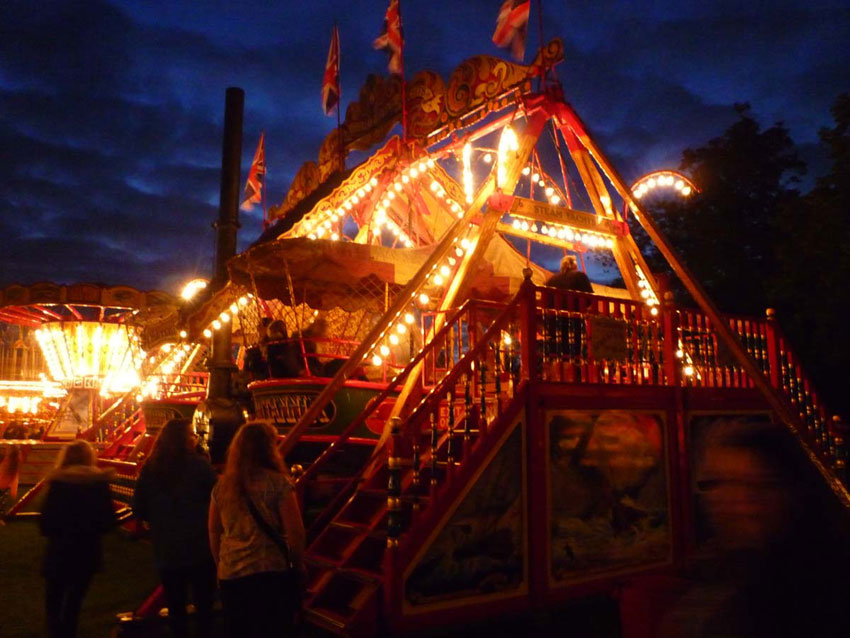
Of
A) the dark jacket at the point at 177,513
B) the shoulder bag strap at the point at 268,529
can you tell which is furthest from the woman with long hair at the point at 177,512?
the shoulder bag strap at the point at 268,529

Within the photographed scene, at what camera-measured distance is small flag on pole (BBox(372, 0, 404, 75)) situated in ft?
38.4

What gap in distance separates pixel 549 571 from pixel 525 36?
301 inches

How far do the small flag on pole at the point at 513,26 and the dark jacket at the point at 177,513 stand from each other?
813 cm

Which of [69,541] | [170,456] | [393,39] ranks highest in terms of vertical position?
[393,39]

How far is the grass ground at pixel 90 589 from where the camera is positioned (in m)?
6.44

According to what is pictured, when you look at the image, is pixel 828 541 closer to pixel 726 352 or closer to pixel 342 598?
pixel 342 598

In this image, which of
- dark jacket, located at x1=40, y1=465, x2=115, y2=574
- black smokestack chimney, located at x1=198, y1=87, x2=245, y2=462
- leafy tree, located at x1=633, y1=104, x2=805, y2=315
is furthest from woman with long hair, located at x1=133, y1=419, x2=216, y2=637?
leafy tree, located at x1=633, y1=104, x2=805, y2=315

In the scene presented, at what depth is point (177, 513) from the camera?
4672mm

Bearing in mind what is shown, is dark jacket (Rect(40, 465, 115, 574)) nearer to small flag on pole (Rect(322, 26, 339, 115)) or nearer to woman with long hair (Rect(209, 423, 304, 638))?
woman with long hair (Rect(209, 423, 304, 638))

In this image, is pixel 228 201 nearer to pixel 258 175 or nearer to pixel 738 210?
pixel 258 175

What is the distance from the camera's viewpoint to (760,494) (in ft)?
8.86

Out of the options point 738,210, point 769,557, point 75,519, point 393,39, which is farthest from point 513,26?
point 738,210

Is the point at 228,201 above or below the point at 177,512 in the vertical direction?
above

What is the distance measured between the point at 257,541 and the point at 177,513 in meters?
0.89
